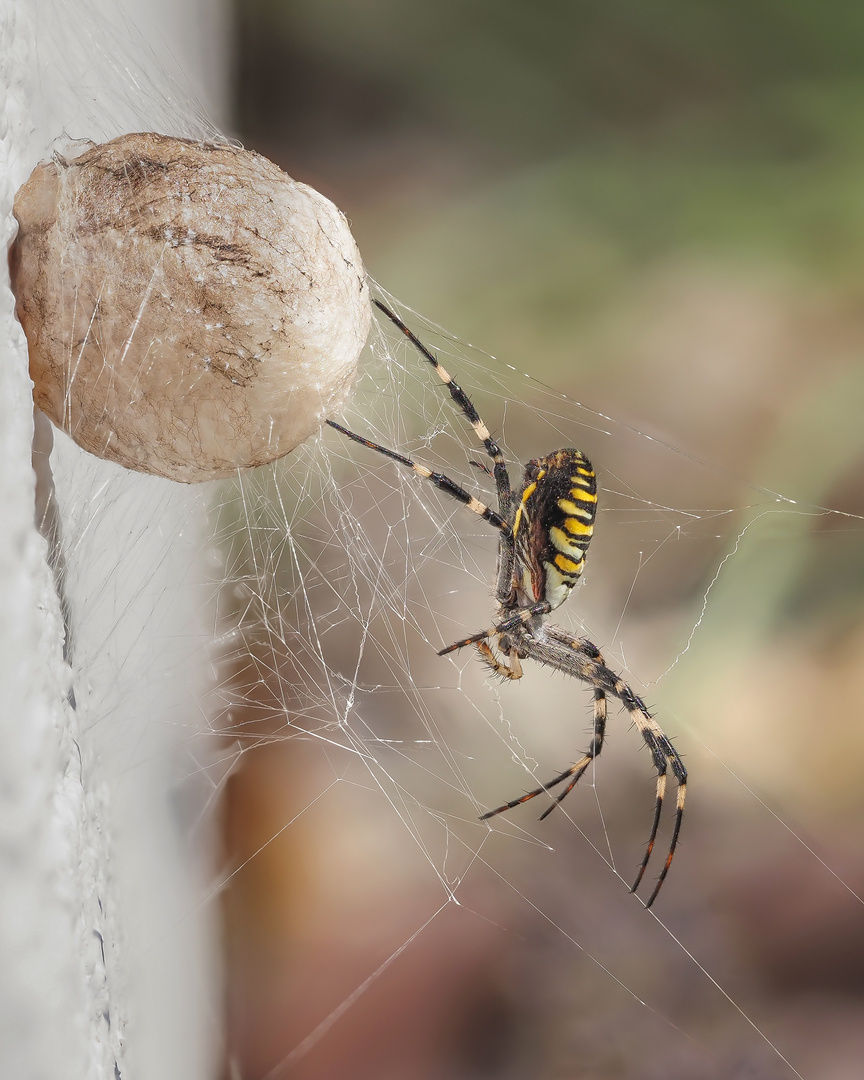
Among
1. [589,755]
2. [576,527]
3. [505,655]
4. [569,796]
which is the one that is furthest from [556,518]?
[569,796]

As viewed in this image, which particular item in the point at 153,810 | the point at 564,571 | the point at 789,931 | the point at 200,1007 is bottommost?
the point at 200,1007

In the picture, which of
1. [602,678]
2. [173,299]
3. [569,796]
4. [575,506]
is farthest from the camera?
[569,796]

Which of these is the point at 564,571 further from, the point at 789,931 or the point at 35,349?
the point at 789,931

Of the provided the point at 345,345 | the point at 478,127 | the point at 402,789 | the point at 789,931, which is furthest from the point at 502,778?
the point at 478,127

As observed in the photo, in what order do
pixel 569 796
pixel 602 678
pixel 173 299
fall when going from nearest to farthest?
pixel 173 299
pixel 602 678
pixel 569 796

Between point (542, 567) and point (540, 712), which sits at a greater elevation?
point (542, 567)

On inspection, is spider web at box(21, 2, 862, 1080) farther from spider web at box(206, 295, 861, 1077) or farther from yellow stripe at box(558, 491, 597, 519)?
yellow stripe at box(558, 491, 597, 519)

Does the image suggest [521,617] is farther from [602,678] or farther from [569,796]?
[569,796]
